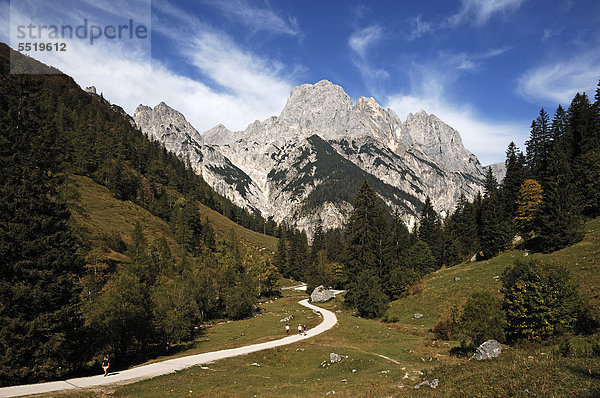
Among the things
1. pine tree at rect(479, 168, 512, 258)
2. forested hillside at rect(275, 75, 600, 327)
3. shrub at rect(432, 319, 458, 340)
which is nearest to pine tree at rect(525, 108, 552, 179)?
forested hillside at rect(275, 75, 600, 327)

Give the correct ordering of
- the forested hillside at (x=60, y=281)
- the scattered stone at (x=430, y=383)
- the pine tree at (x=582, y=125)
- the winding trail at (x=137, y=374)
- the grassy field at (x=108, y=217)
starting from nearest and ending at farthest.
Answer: the scattered stone at (x=430, y=383), the winding trail at (x=137, y=374), the forested hillside at (x=60, y=281), the pine tree at (x=582, y=125), the grassy field at (x=108, y=217)

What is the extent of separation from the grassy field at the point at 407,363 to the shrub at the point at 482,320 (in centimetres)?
236

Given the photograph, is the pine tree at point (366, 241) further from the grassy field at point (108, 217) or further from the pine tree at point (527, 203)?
the grassy field at point (108, 217)

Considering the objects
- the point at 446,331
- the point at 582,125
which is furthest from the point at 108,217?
the point at 582,125

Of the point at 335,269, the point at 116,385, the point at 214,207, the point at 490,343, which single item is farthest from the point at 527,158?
the point at 214,207

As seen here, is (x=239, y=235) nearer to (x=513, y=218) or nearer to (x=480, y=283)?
(x=513, y=218)

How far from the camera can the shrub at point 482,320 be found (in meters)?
25.0

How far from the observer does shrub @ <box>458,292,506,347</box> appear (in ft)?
82.2

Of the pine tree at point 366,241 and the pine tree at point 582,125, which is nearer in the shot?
the pine tree at point 366,241

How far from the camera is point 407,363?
2588cm

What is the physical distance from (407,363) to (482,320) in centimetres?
755

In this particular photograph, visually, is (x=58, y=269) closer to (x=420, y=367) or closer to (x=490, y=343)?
(x=420, y=367)

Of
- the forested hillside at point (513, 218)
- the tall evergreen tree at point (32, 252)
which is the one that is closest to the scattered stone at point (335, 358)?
the forested hillside at point (513, 218)

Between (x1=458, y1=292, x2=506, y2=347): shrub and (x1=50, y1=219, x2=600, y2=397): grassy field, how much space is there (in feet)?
7.75
